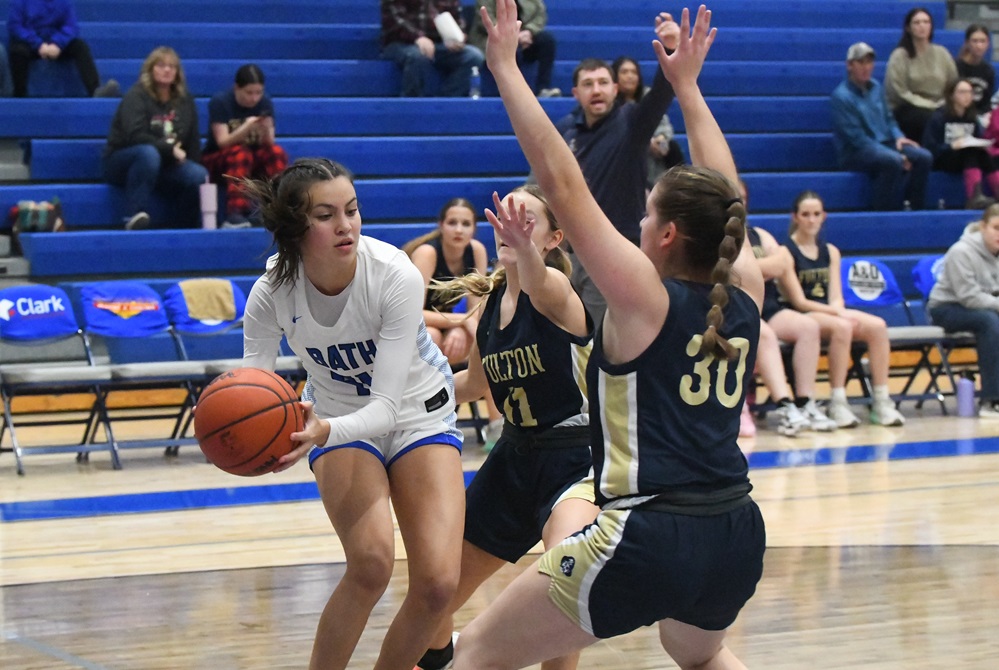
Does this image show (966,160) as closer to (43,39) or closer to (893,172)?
(893,172)

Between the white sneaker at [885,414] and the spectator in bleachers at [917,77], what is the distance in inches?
153

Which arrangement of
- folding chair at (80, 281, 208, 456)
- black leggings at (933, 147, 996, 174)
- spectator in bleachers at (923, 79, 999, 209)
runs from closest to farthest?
folding chair at (80, 281, 208, 456), spectator in bleachers at (923, 79, 999, 209), black leggings at (933, 147, 996, 174)

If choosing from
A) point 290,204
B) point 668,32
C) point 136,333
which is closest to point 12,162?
point 136,333

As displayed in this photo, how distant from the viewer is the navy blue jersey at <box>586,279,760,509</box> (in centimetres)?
255

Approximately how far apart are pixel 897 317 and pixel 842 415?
75.5 inches

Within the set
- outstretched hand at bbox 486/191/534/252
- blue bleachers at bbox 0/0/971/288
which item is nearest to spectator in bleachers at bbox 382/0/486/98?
blue bleachers at bbox 0/0/971/288

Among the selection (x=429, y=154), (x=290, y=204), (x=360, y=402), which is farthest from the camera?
(x=429, y=154)

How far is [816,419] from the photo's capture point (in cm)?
838

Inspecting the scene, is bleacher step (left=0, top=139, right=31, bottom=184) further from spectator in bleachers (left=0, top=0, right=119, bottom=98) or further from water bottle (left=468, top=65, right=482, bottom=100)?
water bottle (left=468, top=65, right=482, bottom=100)

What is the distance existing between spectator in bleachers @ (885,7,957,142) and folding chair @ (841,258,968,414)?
2.07 meters

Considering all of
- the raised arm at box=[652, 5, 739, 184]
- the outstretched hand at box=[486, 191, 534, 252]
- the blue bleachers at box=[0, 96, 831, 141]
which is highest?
the raised arm at box=[652, 5, 739, 184]

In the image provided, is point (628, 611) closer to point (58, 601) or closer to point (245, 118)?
point (58, 601)

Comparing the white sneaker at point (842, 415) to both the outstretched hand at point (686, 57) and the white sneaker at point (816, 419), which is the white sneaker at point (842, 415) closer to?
the white sneaker at point (816, 419)

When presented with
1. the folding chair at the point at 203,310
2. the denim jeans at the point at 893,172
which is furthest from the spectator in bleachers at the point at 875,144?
the folding chair at the point at 203,310
